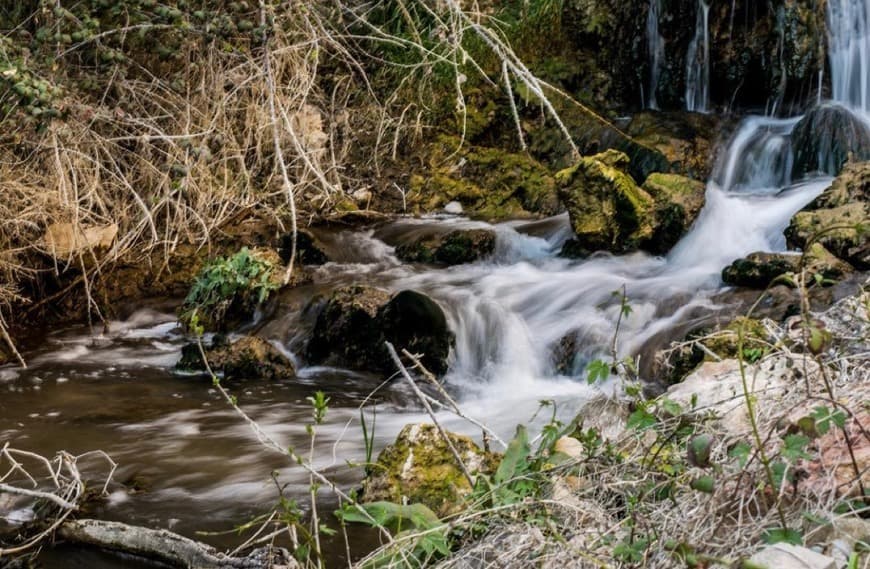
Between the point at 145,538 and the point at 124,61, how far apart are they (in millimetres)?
4605

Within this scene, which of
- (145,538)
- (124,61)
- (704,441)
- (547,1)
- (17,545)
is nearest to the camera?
(704,441)

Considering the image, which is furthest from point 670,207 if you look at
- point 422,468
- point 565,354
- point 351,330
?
point 422,468

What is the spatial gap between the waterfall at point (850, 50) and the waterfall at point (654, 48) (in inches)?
62.7

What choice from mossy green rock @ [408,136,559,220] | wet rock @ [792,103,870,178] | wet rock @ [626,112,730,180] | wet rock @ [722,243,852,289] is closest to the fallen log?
wet rock @ [722,243,852,289]

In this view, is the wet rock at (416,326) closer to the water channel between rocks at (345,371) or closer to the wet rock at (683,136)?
the water channel between rocks at (345,371)

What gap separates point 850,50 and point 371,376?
18.4 feet

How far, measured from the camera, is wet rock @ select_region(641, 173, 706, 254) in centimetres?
727

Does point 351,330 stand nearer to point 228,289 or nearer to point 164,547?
point 228,289

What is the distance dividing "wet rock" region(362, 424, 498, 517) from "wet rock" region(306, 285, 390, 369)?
2529mm

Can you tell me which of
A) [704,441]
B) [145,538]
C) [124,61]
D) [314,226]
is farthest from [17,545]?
[314,226]

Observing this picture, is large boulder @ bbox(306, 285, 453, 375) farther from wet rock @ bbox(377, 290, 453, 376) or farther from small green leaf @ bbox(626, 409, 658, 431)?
small green leaf @ bbox(626, 409, 658, 431)

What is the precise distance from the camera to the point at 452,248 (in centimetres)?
775

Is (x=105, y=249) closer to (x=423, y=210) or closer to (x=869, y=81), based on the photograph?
(x=423, y=210)

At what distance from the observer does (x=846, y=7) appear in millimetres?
8727
